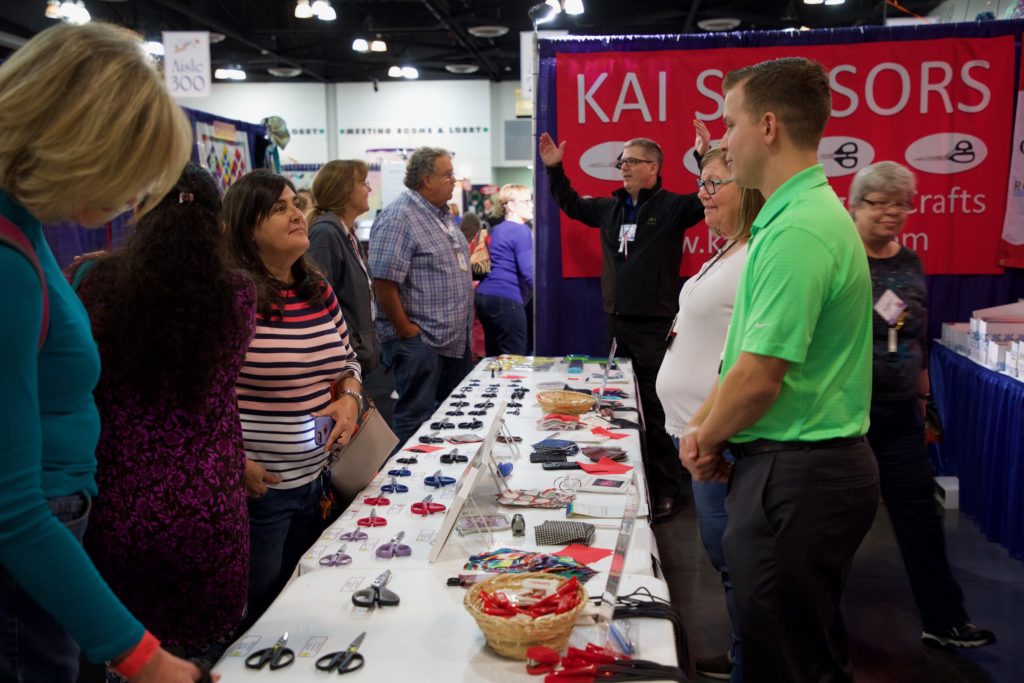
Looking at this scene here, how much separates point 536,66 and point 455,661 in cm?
387

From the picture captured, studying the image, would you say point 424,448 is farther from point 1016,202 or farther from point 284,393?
point 1016,202

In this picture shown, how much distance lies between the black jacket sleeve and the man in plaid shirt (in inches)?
25.6

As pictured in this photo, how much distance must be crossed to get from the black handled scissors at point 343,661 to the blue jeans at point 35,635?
0.36m

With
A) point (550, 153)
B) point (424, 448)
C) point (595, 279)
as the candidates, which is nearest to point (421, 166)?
point (550, 153)

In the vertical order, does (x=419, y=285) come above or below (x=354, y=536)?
above

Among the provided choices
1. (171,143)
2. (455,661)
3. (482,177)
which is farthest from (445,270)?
(482,177)

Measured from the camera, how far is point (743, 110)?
1617 mm

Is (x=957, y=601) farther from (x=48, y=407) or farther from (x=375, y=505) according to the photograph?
(x=48, y=407)

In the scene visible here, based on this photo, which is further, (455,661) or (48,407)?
(455,661)

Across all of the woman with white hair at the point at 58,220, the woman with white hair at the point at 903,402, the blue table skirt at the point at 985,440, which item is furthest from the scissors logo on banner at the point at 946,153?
the woman with white hair at the point at 58,220

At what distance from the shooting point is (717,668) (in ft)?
8.63

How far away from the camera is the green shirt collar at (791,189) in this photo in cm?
157

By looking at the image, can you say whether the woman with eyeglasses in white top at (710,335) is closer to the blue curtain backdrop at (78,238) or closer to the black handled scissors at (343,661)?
the black handled scissors at (343,661)

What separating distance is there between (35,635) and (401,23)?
45.3 ft
